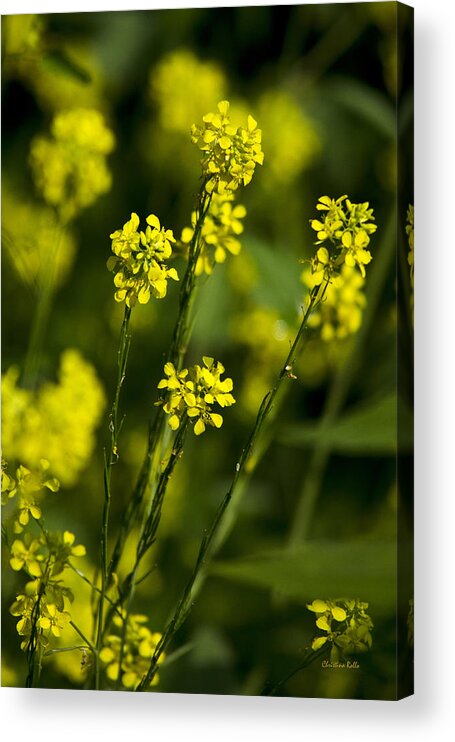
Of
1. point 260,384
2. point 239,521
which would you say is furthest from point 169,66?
point 239,521

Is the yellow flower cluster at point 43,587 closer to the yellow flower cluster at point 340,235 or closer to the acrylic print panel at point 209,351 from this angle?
the acrylic print panel at point 209,351

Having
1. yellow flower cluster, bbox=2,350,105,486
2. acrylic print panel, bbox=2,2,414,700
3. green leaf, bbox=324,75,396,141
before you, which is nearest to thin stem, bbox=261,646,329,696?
acrylic print panel, bbox=2,2,414,700

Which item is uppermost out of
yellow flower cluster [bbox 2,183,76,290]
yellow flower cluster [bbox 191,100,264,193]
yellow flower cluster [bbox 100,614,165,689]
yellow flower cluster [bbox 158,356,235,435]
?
yellow flower cluster [bbox 191,100,264,193]

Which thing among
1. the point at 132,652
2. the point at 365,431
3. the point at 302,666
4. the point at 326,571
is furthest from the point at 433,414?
the point at 132,652

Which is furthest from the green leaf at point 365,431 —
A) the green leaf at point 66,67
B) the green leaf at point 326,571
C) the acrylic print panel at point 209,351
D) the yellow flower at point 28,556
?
the green leaf at point 66,67

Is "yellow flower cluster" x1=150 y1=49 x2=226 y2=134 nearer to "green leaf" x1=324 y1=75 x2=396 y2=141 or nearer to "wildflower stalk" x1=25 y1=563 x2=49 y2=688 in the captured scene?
"green leaf" x1=324 y1=75 x2=396 y2=141

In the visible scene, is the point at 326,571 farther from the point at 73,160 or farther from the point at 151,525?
the point at 73,160
